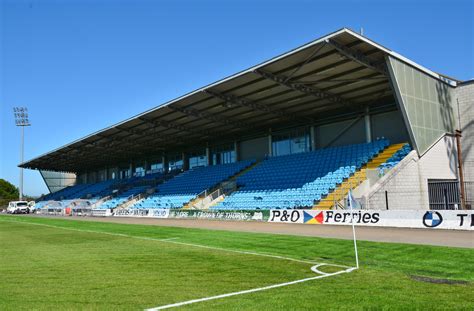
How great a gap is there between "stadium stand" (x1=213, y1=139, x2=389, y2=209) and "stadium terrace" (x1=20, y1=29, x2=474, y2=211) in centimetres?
12

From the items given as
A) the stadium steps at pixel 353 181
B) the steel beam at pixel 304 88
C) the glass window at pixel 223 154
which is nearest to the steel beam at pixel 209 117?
the glass window at pixel 223 154

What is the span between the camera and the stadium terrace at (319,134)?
2328 cm

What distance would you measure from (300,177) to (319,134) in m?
7.08

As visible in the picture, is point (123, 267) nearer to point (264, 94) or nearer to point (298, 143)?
point (264, 94)

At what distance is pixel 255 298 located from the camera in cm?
662

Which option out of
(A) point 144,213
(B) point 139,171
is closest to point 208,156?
(A) point 144,213

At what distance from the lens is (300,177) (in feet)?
99.5

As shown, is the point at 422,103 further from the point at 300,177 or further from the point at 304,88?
the point at 300,177

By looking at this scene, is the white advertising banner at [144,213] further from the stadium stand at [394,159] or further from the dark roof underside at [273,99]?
the stadium stand at [394,159]

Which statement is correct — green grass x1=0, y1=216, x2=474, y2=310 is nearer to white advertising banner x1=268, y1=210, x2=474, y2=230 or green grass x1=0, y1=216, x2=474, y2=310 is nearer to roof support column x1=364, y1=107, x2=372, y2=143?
white advertising banner x1=268, y1=210, x2=474, y2=230

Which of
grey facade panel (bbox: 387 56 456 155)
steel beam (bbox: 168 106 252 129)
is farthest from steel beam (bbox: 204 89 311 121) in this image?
grey facade panel (bbox: 387 56 456 155)

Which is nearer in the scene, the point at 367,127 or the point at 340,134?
the point at 367,127

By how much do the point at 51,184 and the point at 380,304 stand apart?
8384cm

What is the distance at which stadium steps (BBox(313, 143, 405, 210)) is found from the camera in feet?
80.0
